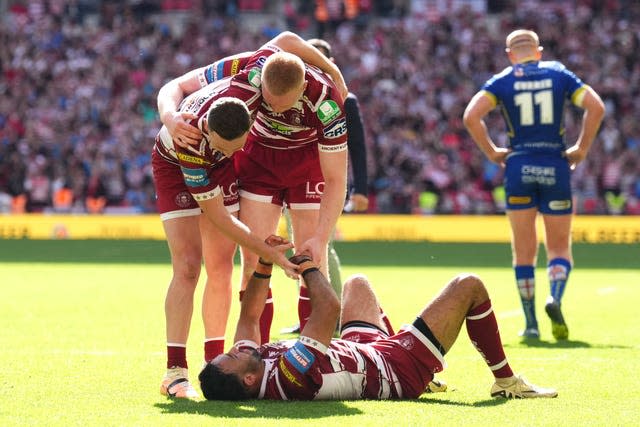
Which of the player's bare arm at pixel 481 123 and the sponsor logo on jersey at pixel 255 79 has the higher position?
the sponsor logo on jersey at pixel 255 79

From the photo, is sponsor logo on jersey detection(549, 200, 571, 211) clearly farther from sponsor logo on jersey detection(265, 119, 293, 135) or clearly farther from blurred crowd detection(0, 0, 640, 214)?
blurred crowd detection(0, 0, 640, 214)

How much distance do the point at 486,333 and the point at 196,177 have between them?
67.9 inches

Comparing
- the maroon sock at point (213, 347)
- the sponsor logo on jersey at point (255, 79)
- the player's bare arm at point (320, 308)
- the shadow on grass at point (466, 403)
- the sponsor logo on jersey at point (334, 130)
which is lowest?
the shadow on grass at point (466, 403)

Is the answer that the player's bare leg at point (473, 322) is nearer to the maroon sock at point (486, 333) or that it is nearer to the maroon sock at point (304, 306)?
the maroon sock at point (486, 333)

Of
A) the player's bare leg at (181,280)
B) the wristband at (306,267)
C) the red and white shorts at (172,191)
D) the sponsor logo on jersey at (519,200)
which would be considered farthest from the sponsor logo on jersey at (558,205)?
the wristband at (306,267)

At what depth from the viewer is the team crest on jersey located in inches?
270

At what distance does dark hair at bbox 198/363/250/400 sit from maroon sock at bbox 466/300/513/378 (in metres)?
1.22

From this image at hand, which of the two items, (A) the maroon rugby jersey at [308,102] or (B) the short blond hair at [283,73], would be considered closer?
(B) the short blond hair at [283,73]

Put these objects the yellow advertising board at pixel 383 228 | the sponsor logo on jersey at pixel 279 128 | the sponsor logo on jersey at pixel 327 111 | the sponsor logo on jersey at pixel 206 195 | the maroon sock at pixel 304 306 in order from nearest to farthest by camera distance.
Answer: the sponsor logo on jersey at pixel 206 195, the sponsor logo on jersey at pixel 327 111, the sponsor logo on jersey at pixel 279 128, the maroon sock at pixel 304 306, the yellow advertising board at pixel 383 228

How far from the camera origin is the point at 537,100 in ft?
32.0

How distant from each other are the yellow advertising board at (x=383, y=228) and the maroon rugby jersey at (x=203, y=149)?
15138mm

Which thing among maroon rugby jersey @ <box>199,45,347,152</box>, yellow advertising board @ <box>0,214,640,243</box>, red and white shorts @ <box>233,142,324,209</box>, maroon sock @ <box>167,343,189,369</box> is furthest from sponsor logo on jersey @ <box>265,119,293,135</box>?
yellow advertising board @ <box>0,214,640,243</box>

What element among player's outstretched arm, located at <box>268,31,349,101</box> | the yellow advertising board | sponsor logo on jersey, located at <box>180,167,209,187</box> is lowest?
the yellow advertising board

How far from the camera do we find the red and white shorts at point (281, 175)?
754 centimetres
